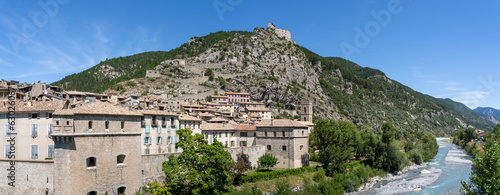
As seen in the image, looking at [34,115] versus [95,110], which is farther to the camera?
[34,115]

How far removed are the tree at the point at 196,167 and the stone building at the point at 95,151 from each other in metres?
3.42

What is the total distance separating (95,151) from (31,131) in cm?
957

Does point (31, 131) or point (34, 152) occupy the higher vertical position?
point (31, 131)

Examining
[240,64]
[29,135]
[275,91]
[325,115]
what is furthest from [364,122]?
[29,135]

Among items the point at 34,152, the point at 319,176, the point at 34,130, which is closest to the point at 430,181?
the point at 319,176

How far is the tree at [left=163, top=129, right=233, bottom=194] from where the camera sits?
29.1 m

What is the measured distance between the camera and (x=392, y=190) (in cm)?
4203

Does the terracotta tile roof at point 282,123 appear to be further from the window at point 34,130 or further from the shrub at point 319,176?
the window at point 34,130

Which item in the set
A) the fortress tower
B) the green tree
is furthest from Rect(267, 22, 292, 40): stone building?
the fortress tower

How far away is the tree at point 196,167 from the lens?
29.1 m

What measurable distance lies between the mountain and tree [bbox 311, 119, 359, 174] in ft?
175

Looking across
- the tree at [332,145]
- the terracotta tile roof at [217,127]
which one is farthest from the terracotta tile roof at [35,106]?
the tree at [332,145]

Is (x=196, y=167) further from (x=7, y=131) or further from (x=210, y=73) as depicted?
(x=210, y=73)

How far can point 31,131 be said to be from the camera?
29.8 meters
